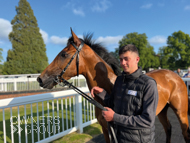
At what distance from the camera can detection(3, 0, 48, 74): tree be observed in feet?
90.5

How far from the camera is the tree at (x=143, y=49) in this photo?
37991 millimetres

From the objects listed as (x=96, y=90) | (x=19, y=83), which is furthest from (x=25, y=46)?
(x=96, y=90)

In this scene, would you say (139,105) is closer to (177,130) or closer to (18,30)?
(177,130)

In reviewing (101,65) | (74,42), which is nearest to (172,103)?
(101,65)

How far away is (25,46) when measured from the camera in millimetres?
29781

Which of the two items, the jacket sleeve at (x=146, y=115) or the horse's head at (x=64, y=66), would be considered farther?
the horse's head at (x=64, y=66)

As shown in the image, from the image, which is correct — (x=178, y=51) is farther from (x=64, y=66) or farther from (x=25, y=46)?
(x=64, y=66)

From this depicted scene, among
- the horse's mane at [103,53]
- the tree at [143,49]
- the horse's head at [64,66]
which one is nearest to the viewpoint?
the horse's head at [64,66]

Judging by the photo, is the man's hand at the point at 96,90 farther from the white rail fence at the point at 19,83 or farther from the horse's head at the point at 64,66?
the white rail fence at the point at 19,83

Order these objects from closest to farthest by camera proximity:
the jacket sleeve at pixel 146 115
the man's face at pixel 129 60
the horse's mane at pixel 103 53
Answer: the jacket sleeve at pixel 146 115, the man's face at pixel 129 60, the horse's mane at pixel 103 53

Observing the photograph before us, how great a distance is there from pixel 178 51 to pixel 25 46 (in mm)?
39188

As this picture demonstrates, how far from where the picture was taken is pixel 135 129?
1.19m

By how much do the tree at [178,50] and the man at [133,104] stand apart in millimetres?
40499

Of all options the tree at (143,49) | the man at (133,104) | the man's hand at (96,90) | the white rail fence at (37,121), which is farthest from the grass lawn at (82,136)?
the tree at (143,49)
